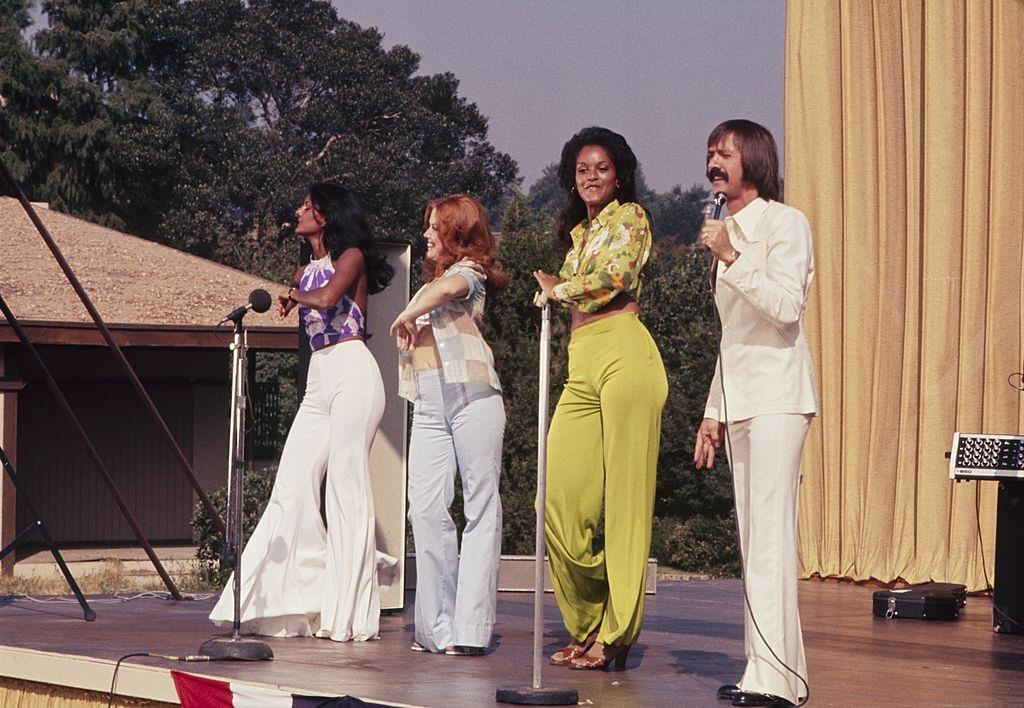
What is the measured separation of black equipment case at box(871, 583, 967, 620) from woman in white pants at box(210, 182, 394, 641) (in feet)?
7.53

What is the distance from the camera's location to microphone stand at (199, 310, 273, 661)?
4430mm

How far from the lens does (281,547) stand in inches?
210

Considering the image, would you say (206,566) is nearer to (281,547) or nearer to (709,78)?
(281,547)

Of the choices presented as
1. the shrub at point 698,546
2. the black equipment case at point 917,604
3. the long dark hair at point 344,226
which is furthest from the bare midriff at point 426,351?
the shrub at point 698,546

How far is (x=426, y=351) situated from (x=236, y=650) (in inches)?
45.7

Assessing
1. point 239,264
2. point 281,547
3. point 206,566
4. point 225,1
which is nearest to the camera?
point 281,547

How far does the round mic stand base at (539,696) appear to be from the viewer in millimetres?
3598

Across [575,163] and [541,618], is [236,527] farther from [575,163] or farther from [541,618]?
[575,163]

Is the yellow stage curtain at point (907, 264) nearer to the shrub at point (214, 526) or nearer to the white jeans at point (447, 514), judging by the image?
the white jeans at point (447, 514)

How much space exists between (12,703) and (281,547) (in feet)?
3.48

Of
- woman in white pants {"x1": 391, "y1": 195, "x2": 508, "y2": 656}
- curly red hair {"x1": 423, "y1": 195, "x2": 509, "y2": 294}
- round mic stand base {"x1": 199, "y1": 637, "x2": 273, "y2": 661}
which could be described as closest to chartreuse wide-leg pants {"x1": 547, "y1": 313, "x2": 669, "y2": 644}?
woman in white pants {"x1": 391, "y1": 195, "x2": 508, "y2": 656}

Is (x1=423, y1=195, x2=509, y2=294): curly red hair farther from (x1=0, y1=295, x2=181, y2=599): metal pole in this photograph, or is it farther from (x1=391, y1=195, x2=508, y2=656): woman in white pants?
(x1=0, y1=295, x2=181, y2=599): metal pole

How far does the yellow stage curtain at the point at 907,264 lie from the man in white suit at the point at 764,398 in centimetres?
438

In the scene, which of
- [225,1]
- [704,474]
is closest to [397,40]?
[225,1]
